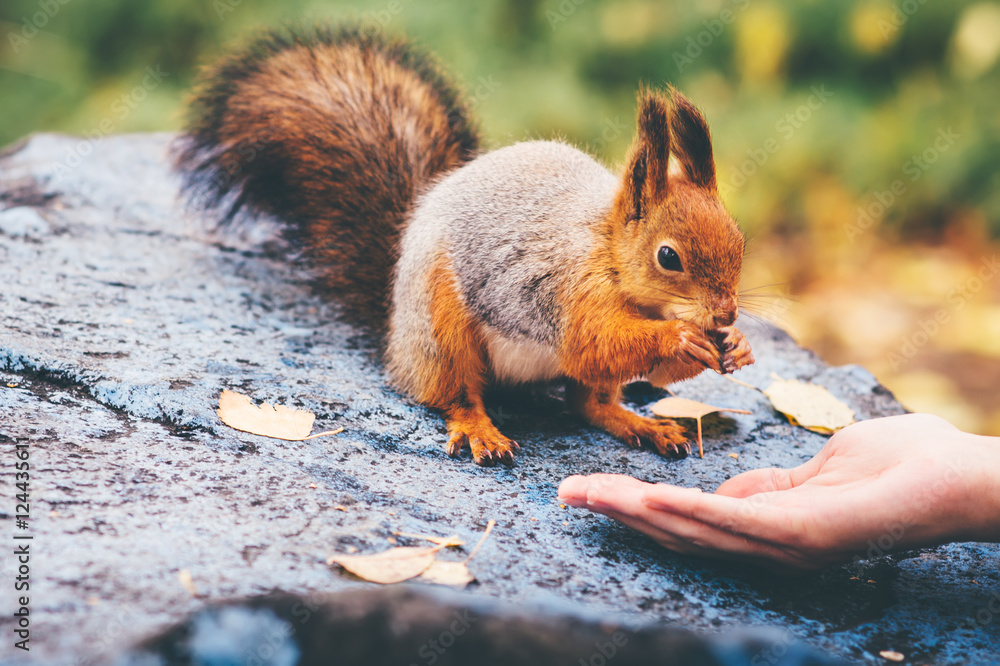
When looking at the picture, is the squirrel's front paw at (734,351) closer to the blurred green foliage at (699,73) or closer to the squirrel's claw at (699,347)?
the squirrel's claw at (699,347)

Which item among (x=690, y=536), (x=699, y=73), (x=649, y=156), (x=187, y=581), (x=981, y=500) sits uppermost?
(x=699, y=73)

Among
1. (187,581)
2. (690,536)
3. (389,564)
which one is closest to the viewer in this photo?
(187,581)

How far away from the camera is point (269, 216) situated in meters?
1.99

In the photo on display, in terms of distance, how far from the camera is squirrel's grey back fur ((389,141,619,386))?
1505mm

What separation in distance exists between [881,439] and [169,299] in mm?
1466

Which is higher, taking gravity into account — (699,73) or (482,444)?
(699,73)

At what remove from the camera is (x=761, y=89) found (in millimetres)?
2994

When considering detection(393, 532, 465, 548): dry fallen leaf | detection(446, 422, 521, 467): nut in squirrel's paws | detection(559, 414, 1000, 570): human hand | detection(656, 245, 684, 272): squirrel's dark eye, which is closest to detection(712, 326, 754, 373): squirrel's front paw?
detection(656, 245, 684, 272): squirrel's dark eye

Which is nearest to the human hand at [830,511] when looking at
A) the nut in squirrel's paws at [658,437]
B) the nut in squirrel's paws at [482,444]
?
the nut in squirrel's paws at [482,444]

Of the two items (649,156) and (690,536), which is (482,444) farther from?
(649,156)

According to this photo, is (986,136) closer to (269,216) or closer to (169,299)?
(269,216)

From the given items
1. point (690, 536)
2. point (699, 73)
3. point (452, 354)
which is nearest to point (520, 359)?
point (452, 354)

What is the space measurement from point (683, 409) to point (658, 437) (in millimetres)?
151

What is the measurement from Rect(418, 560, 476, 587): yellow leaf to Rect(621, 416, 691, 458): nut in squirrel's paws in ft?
2.11
